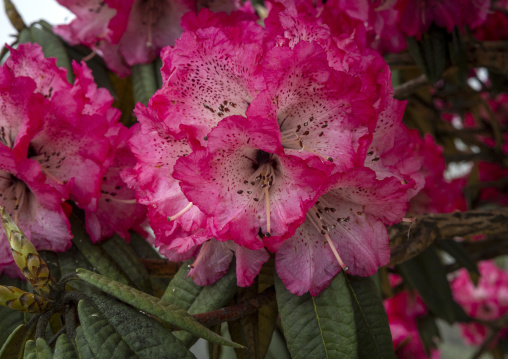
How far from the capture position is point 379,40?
0.99 m

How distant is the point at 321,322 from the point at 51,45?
651 mm

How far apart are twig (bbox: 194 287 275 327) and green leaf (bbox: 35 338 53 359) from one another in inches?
6.1

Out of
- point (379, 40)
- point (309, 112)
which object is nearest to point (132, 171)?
point (309, 112)

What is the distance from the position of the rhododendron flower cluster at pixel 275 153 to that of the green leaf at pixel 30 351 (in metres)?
0.19

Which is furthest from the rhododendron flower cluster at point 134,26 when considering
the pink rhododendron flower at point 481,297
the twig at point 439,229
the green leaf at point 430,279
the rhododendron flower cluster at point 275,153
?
the pink rhododendron flower at point 481,297

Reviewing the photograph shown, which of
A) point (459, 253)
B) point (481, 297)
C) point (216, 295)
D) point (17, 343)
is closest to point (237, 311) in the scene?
point (216, 295)

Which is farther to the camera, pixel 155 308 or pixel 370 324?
pixel 370 324

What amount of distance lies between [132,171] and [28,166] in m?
0.12

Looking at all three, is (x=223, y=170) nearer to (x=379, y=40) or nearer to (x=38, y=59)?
(x=38, y=59)

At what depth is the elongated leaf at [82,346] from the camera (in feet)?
1.48

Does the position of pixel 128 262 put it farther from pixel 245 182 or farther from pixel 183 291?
pixel 245 182

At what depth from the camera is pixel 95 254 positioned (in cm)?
67

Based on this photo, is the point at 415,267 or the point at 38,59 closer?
the point at 38,59

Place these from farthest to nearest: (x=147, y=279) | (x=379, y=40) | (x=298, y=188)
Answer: (x=379, y=40) → (x=147, y=279) → (x=298, y=188)
